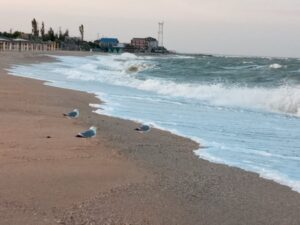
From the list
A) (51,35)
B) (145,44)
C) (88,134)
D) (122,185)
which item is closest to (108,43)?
(145,44)

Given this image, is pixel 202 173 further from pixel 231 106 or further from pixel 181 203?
pixel 231 106

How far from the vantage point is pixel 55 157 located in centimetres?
635

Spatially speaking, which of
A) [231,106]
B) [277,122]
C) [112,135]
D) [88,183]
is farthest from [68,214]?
[231,106]

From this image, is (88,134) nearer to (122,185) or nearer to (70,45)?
(122,185)

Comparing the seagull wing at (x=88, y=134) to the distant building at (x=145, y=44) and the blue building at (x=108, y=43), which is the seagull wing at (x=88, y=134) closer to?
the blue building at (x=108, y=43)

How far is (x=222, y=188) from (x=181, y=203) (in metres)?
0.79

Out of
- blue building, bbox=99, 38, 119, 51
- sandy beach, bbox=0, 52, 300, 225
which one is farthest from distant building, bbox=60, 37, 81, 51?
sandy beach, bbox=0, 52, 300, 225

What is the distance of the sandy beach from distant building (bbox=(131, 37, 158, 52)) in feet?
522

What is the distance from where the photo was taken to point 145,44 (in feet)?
576

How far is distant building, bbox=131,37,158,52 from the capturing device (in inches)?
6703

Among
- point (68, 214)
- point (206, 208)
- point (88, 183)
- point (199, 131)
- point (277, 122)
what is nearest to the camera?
point (68, 214)

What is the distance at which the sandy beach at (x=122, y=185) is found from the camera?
4.43 m

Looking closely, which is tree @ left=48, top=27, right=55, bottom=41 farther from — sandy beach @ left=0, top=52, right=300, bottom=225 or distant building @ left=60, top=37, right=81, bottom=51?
sandy beach @ left=0, top=52, right=300, bottom=225

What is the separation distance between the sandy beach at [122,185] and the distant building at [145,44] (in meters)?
159
